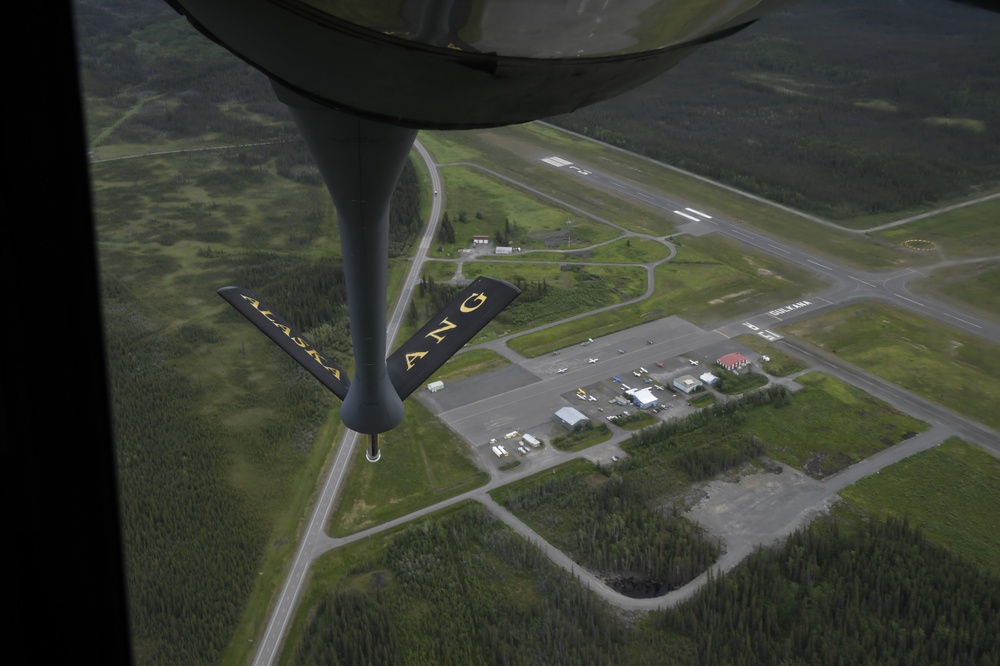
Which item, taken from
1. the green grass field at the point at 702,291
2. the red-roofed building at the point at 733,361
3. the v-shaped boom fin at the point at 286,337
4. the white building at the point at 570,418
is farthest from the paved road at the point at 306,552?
the red-roofed building at the point at 733,361

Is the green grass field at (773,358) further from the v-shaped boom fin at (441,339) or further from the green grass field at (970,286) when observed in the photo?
the v-shaped boom fin at (441,339)

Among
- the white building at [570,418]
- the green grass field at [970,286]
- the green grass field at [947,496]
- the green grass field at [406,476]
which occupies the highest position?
the green grass field at [970,286]

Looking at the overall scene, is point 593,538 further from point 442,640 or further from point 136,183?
point 136,183

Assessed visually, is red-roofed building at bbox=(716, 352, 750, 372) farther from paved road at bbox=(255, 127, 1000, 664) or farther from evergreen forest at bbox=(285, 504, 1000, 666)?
evergreen forest at bbox=(285, 504, 1000, 666)

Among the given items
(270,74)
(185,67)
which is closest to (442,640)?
(270,74)

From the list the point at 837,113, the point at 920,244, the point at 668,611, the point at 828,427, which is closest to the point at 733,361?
the point at 828,427

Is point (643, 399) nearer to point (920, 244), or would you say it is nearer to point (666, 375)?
point (666, 375)

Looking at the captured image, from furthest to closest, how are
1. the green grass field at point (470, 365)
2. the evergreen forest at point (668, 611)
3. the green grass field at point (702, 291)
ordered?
the green grass field at point (702, 291)
the green grass field at point (470, 365)
the evergreen forest at point (668, 611)
